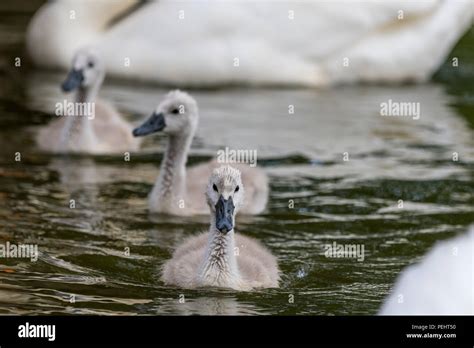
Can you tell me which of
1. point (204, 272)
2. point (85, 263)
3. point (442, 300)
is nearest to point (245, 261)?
point (204, 272)

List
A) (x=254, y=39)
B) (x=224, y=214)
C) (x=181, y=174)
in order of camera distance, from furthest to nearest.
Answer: (x=254, y=39), (x=181, y=174), (x=224, y=214)

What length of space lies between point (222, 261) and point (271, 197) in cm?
213

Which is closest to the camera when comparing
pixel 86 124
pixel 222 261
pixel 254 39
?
pixel 222 261

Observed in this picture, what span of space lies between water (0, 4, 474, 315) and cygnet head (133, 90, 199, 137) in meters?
0.46

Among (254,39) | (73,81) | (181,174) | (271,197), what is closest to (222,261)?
(181,174)

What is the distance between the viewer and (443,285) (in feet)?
15.6

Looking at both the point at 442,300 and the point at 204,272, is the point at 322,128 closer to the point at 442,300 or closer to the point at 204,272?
the point at 204,272

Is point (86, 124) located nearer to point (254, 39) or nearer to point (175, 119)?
point (175, 119)

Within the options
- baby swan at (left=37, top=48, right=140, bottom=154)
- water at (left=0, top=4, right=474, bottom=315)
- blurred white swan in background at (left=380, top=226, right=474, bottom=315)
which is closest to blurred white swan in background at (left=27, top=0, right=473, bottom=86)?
water at (left=0, top=4, right=474, bottom=315)

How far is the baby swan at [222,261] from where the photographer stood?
7.59 metres

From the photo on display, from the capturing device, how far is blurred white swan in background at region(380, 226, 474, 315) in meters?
4.72

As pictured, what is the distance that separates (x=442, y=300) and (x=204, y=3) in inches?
344

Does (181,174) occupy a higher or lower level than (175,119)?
lower

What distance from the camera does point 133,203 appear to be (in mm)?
9555
